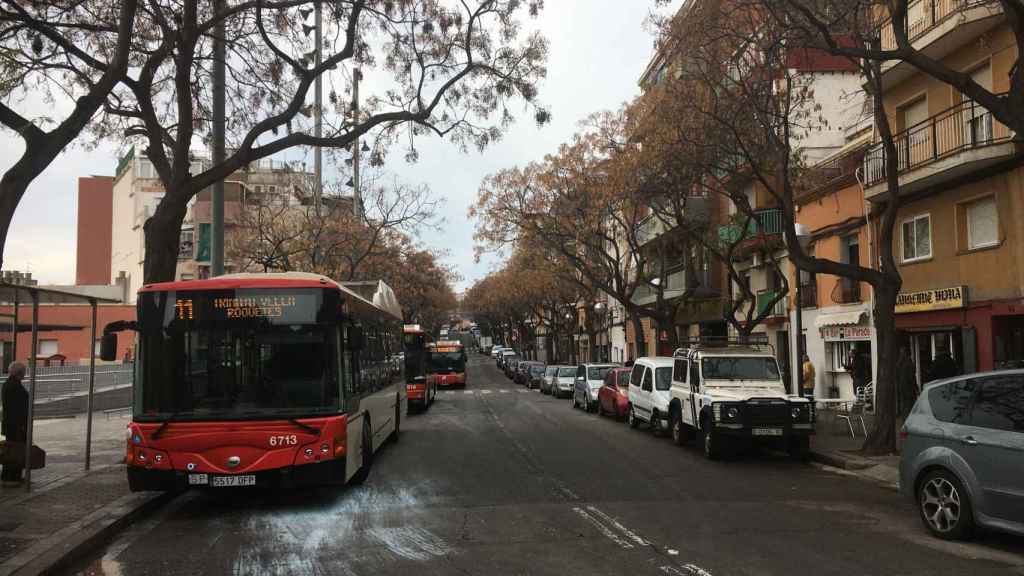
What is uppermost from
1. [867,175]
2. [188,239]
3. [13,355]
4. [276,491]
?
[188,239]

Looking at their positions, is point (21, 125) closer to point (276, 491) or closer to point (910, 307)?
point (276, 491)

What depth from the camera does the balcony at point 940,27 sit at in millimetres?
15469

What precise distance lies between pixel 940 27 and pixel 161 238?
16.0 meters

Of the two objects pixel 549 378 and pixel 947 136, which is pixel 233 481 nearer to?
pixel 947 136

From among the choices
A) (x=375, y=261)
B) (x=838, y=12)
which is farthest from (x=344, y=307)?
→ (x=375, y=261)

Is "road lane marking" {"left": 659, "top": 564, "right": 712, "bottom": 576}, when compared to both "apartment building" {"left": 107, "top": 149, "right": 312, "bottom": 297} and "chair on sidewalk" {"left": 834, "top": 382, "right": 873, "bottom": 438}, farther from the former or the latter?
"apartment building" {"left": 107, "top": 149, "right": 312, "bottom": 297}

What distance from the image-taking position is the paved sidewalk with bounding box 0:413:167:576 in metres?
6.98

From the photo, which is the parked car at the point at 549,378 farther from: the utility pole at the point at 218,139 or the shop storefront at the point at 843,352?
the utility pole at the point at 218,139

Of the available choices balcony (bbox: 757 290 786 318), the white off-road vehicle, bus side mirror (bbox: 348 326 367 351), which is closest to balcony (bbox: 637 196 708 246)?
balcony (bbox: 757 290 786 318)

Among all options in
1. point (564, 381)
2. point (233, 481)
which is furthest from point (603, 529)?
point (564, 381)

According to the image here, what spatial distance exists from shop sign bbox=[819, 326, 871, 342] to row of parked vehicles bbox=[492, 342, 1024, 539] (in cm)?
625

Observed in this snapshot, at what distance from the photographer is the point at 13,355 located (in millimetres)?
10844

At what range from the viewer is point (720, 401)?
13727mm

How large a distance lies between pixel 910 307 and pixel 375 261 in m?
25.1
